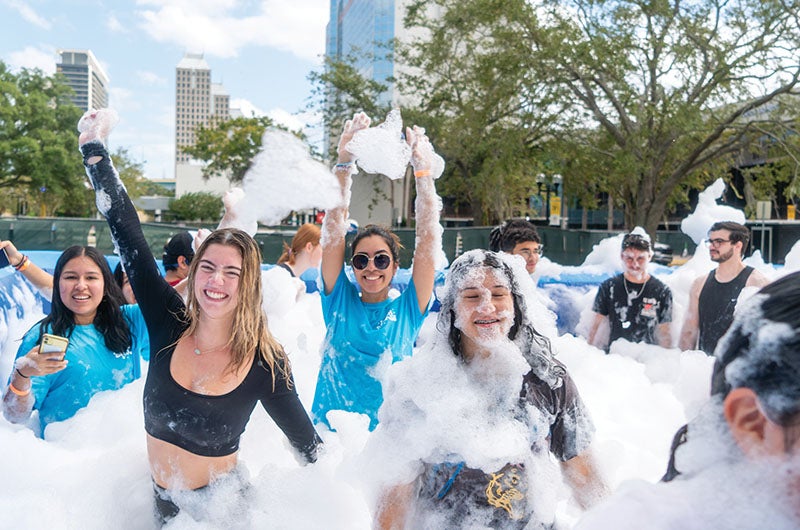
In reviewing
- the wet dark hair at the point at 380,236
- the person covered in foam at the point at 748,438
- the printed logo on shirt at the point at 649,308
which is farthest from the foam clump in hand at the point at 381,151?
the printed logo on shirt at the point at 649,308

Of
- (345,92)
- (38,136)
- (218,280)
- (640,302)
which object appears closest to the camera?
(218,280)

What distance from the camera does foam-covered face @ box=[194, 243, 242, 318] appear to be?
6.70 feet

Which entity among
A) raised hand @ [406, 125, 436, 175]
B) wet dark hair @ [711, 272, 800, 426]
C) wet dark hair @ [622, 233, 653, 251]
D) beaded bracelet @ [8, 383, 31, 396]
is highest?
raised hand @ [406, 125, 436, 175]

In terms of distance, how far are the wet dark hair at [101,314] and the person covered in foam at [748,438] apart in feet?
8.14

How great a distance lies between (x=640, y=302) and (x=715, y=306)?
47cm

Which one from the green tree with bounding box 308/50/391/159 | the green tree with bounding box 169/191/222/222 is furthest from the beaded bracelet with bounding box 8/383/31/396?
the green tree with bounding box 169/191/222/222

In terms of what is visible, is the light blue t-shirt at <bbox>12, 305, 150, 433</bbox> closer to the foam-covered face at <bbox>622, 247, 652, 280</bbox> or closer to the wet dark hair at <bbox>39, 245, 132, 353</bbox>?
the wet dark hair at <bbox>39, 245, 132, 353</bbox>

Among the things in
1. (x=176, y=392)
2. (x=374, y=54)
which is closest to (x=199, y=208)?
(x=374, y=54)

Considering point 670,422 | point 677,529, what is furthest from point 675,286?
point 677,529

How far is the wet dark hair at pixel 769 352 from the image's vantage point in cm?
81

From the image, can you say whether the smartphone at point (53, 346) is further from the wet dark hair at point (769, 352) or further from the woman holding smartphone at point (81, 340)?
the wet dark hair at point (769, 352)

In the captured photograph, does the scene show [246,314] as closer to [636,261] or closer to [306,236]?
[306,236]

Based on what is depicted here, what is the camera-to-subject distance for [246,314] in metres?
2.08

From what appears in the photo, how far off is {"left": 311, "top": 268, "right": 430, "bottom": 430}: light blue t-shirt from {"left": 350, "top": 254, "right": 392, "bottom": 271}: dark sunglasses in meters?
0.10
